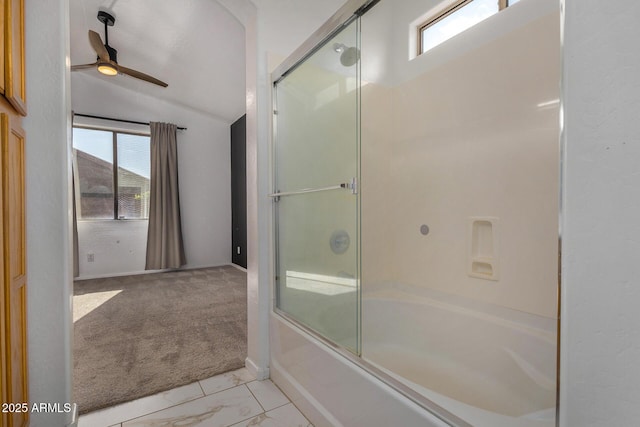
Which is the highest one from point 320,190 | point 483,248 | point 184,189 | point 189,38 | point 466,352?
point 189,38

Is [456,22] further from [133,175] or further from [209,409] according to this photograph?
[133,175]

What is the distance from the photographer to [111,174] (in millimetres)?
4215

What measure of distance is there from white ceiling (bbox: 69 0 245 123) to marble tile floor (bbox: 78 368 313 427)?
8.07 ft

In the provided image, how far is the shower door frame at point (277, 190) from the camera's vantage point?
881 mm

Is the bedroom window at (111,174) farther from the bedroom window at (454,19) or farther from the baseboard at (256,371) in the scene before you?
the bedroom window at (454,19)

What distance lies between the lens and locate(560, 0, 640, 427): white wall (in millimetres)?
474

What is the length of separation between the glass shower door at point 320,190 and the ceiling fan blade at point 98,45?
1.92m

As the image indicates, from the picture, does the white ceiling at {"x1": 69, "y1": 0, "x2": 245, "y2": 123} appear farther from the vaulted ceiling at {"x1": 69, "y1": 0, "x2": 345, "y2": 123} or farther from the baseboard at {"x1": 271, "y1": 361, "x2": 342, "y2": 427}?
the baseboard at {"x1": 271, "y1": 361, "x2": 342, "y2": 427}

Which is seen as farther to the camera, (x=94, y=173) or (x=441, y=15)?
(x=94, y=173)

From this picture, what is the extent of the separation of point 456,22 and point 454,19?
34 millimetres

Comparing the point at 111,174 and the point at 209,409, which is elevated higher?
the point at 111,174

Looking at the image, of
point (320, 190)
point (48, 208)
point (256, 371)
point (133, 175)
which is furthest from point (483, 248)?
point (133, 175)

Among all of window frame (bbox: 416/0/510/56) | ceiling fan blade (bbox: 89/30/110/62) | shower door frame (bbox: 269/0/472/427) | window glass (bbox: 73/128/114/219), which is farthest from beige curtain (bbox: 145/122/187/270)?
window frame (bbox: 416/0/510/56)

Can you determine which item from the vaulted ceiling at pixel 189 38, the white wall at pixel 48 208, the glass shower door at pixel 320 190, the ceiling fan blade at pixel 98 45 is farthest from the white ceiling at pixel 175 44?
the white wall at pixel 48 208
